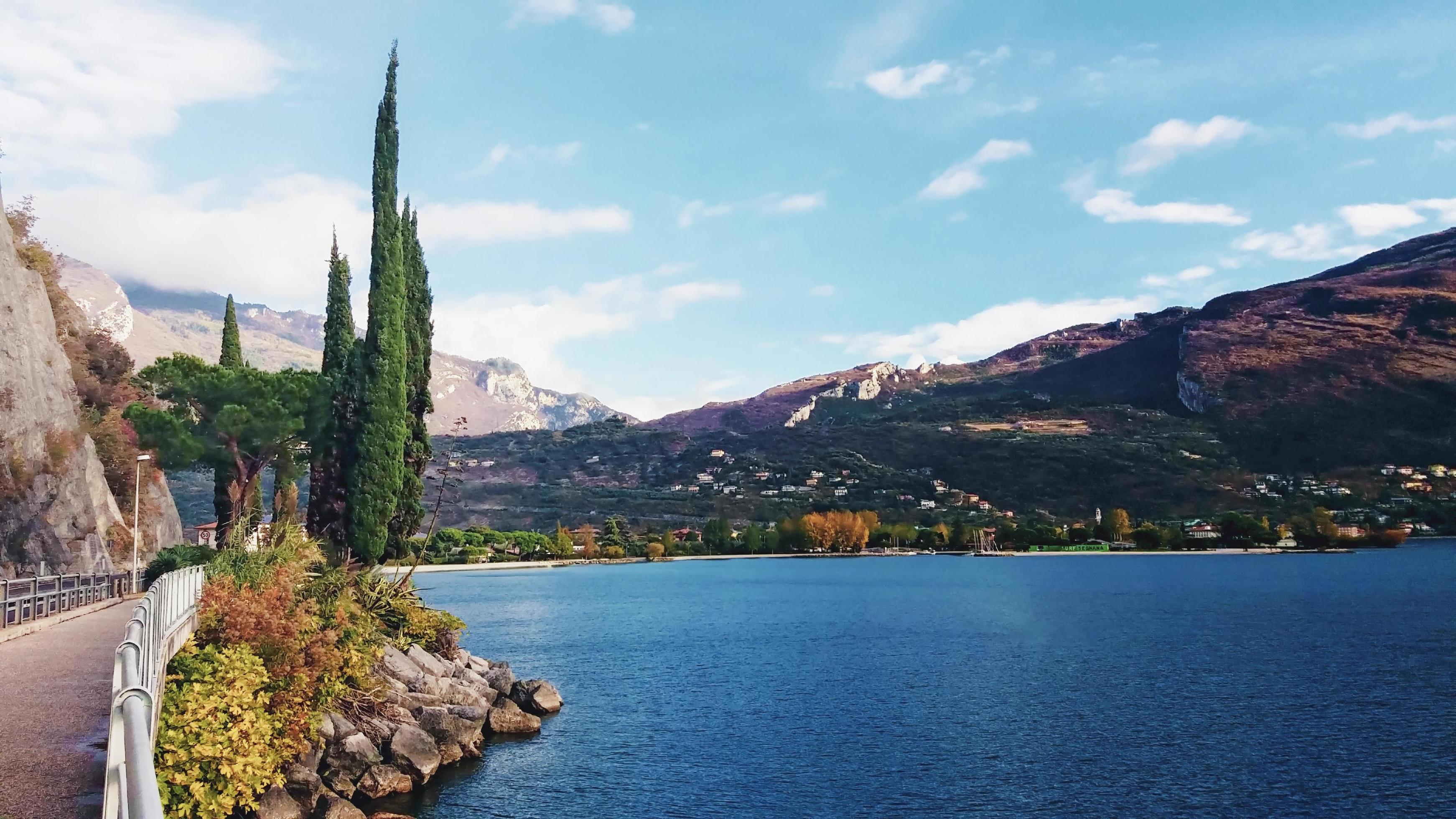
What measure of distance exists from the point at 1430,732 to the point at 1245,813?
12535mm

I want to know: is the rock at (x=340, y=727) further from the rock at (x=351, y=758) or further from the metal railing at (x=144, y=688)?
the metal railing at (x=144, y=688)

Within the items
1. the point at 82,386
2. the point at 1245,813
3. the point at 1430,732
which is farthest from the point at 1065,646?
the point at 82,386

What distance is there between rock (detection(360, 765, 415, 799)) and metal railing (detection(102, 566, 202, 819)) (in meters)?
6.12

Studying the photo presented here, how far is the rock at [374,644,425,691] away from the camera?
29.6 meters

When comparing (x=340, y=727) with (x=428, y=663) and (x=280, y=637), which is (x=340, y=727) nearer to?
(x=280, y=637)

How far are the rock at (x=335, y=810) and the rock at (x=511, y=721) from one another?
10004mm

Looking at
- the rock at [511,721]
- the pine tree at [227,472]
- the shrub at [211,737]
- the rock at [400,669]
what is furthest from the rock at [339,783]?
the pine tree at [227,472]

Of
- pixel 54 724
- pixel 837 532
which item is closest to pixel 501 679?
pixel 54 724

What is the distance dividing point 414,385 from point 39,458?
1651 cm

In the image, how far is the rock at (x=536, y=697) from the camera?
35000mm

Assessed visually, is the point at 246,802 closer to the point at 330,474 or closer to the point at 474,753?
the point at 474,753

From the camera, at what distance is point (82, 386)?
54.2 meters

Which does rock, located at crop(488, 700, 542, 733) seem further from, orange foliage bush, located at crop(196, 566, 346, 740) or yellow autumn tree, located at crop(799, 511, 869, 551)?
yellow autumn tree, located at crop(799, 511, 869, 551)

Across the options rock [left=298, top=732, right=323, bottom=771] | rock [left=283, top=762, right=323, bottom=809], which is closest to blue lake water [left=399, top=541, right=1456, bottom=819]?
rock [left=298, top=732, right=323, bottom=771]
